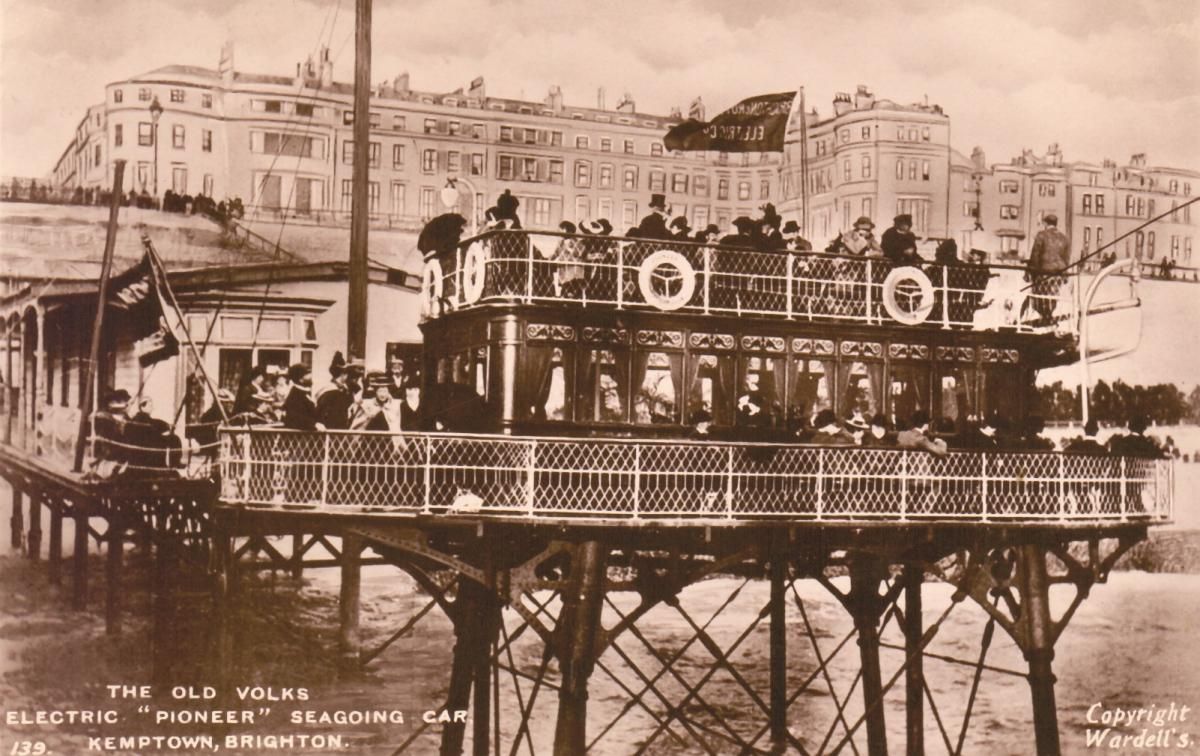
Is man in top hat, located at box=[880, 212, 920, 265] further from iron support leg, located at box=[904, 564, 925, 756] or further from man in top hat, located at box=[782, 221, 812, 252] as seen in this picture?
iron support leg, located at box=[904, 564, 925, 756]

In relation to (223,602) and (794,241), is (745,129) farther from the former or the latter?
(223,602)

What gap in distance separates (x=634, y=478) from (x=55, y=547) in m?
19.3

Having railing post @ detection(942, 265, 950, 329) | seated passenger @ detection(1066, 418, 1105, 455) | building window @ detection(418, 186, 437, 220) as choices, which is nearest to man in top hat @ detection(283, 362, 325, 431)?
railing post @ detection(942, 265, 950, 329)

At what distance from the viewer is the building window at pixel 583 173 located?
29203 millimetres

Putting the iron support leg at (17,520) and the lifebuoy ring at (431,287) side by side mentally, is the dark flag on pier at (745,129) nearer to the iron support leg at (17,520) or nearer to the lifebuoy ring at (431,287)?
the lifebuoy ring at (431,287)

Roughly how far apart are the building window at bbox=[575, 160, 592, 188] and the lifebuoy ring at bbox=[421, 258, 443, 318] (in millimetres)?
8634

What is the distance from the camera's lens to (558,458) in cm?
1706

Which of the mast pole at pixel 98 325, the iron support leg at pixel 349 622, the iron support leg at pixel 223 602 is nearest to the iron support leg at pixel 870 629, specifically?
the iron support leg at pixel 223 602

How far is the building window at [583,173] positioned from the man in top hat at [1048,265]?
10.1m

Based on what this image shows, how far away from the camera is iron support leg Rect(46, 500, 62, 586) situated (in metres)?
30.9

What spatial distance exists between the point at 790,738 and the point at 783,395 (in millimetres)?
6506

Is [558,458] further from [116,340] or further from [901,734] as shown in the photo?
[901,734]

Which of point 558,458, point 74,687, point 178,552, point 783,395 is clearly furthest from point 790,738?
point 74,687

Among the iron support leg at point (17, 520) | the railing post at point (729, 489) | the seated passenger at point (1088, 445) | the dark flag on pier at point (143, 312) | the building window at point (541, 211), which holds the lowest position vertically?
the iron support leg at point (17, 520)
